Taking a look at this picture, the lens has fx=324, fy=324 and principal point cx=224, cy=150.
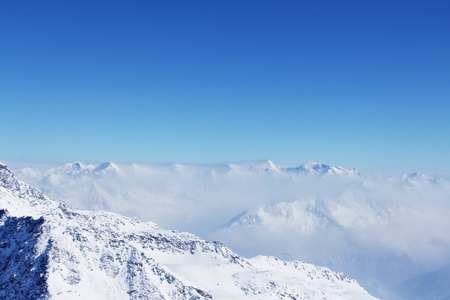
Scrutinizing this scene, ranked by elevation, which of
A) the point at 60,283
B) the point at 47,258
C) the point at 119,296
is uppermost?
the point at 47,258

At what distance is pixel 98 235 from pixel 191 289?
185ft

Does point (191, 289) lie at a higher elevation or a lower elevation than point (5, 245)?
lower

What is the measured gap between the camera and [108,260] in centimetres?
15725

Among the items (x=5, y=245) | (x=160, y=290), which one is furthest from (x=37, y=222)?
(x=160, y=290)

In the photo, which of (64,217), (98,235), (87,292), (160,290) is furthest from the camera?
(64,217)

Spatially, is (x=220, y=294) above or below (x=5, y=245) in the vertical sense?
below

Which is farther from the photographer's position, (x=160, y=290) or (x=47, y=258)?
(x=160, y=290)

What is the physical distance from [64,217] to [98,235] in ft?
→ 93.3

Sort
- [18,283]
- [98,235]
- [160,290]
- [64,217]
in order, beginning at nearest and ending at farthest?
[18,283] < [160,290] < [98,235] < [64,217]

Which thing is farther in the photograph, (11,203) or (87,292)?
(11,203)

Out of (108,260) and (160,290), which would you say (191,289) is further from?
(108,260)

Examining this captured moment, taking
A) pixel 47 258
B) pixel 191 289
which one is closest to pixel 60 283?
pixel 47 258

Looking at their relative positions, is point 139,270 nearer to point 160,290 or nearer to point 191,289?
point 160,290

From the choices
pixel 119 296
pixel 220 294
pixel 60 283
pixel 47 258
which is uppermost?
pixel 47 258
